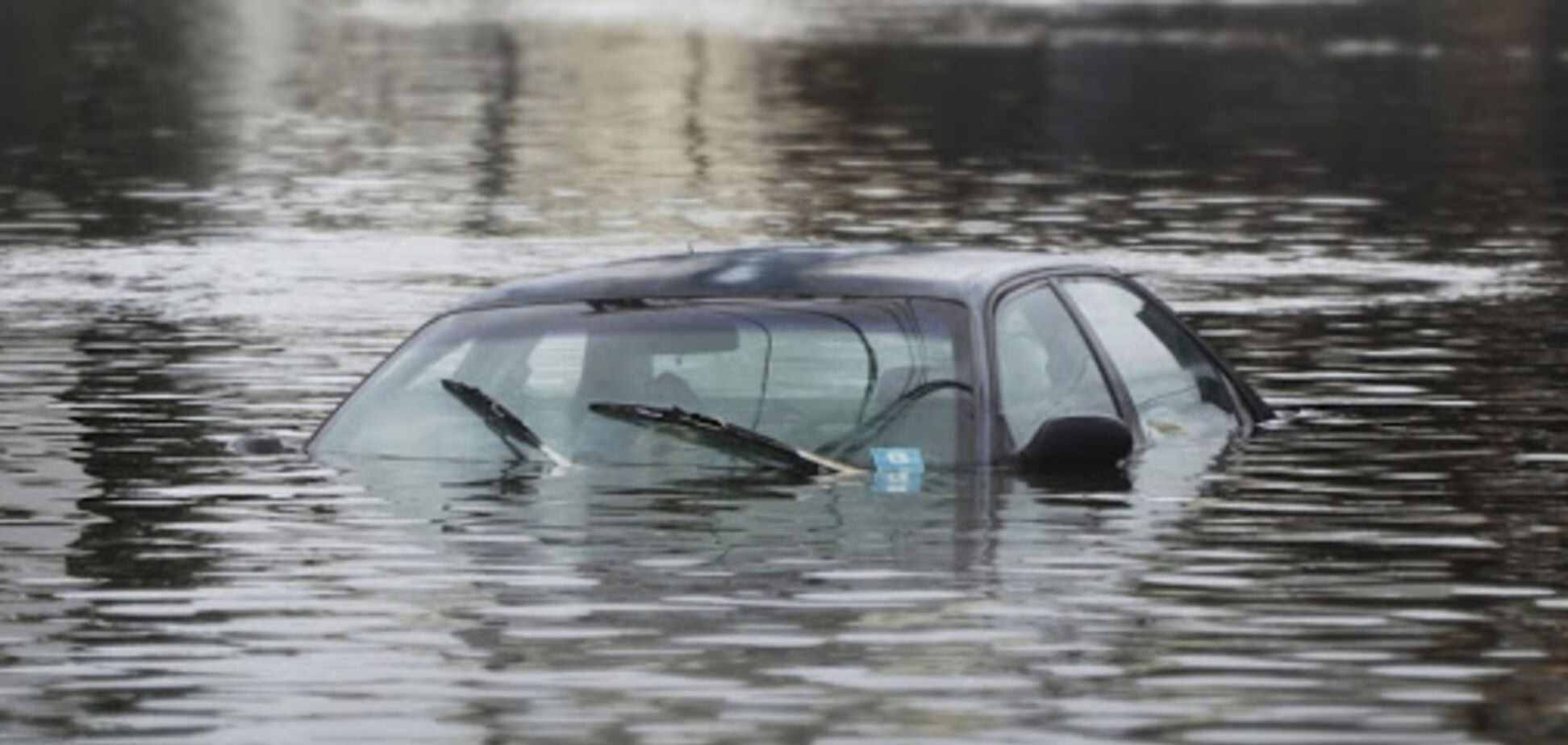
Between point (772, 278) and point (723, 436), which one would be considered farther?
point (772, 278)

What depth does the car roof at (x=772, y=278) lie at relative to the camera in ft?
56.7

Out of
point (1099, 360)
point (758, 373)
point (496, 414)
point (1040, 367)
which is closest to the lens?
point (496, 414)

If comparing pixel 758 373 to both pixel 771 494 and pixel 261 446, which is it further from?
pixel 261 446

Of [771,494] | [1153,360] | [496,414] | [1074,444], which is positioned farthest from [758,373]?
[1153,360]

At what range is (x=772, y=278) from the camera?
17344mm

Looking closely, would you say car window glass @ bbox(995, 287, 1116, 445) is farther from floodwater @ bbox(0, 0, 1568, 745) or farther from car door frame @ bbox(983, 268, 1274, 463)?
floodwater @ bbox(0, 0, 1568, 745)

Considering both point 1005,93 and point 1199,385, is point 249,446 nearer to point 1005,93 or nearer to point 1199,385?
point 1199,385

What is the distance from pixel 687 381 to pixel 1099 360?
133cm

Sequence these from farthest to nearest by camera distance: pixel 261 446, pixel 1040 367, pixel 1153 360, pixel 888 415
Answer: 1. pixel 261 446
2. pixel 1153 360
3. pixel 1040 367
4. pixel 888 415

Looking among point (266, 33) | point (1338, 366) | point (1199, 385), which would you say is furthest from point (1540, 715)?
point (266, 33)

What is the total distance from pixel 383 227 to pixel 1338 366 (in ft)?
52.1

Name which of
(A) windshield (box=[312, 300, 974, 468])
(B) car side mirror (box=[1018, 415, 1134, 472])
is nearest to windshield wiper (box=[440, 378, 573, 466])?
(A) windshield (box=[312, 300, 974, 468])

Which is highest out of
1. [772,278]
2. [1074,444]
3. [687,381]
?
[772,278]

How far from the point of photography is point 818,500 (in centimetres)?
1677
